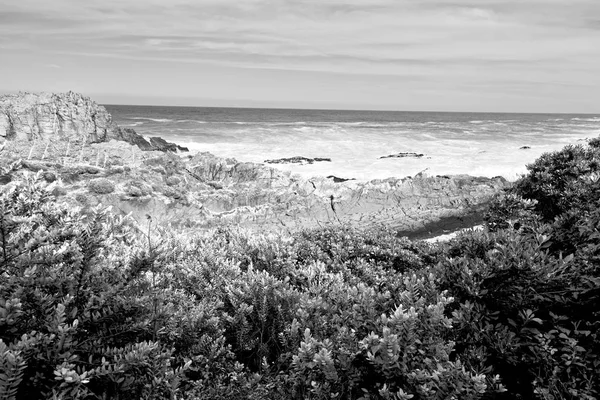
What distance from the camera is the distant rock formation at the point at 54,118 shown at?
2377cm

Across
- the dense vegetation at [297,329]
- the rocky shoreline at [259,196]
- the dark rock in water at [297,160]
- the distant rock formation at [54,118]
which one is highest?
the distant rock formation at [54,118]

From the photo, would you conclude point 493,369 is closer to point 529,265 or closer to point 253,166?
point 529,265

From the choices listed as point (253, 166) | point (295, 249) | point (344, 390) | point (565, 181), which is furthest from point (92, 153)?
point (344, 390)

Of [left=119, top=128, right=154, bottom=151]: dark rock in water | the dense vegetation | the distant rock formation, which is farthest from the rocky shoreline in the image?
[left=119, top=128, right=154, bottom=151]: dark rock in water

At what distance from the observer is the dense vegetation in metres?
2.52

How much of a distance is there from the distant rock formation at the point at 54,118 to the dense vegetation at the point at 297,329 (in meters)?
22.6

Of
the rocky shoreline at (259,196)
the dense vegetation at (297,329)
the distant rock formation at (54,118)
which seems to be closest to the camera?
the dense vegetation at (297,329)

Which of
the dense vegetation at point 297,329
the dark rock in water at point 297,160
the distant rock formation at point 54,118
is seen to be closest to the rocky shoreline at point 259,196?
the distant rock formation at point 54,118

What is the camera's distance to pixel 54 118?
2536 centimetres

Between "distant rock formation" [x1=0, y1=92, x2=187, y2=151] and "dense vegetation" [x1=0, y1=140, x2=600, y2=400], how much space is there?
22.6 meters

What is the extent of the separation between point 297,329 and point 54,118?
26.3m

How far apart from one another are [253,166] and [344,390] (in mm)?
16778

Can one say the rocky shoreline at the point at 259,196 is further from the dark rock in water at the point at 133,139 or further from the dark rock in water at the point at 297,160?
the dark rock in water at the point at 297,160

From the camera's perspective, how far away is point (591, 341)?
2936mm
